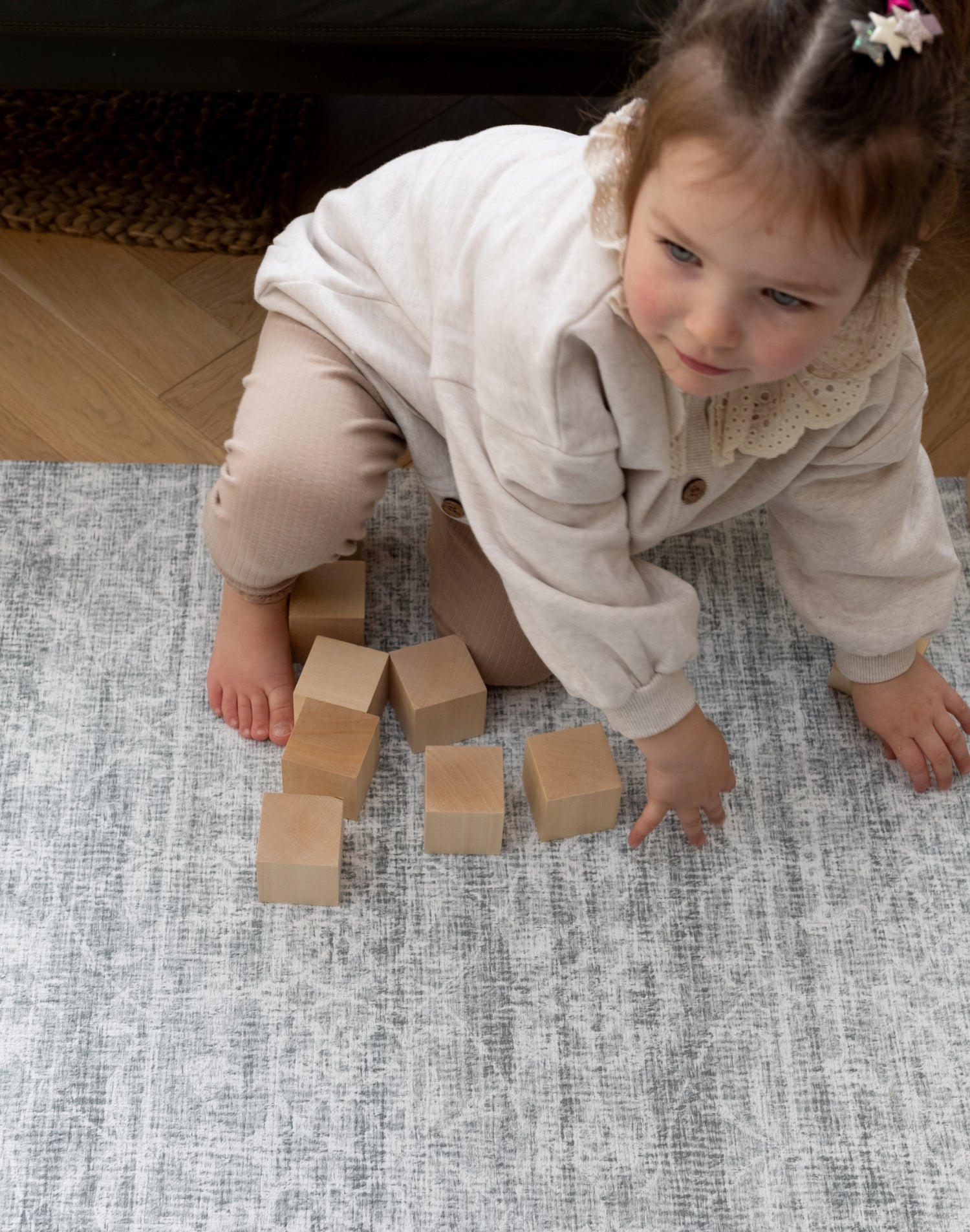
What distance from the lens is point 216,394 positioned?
4.31ft

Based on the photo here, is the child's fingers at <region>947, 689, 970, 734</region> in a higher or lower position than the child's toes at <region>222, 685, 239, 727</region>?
higher

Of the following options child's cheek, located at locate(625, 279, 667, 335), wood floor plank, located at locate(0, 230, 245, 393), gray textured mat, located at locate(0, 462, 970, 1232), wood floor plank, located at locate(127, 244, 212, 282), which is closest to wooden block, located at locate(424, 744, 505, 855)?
gray textured mat, located at locate(0, 462, 970, 1232)

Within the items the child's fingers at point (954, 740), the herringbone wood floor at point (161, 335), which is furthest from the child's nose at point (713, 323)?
the herringbone wood floor at point (161, 335)

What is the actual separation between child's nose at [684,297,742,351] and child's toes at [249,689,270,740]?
0.52 metres

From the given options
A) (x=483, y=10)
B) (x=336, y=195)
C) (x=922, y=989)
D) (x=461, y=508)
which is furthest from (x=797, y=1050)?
(x=483, y=10)

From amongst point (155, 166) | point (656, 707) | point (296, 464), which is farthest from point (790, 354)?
point (155, 166)

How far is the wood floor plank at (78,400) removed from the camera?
1262mm

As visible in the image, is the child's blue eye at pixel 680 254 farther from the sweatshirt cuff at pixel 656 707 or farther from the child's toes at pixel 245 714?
the child's toes at pixel 245 714

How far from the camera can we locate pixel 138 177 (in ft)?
4.76

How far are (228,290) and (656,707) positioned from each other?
2.39 ft

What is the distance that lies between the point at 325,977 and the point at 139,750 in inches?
9.4

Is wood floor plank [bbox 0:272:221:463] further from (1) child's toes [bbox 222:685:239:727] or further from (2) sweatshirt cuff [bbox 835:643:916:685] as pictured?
(2) sweatshirt cuff [bbox 835:643:916:685]

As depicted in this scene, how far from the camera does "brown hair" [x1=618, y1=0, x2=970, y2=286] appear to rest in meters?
0.61

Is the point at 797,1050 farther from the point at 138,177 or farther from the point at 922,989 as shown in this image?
the point at 138,177
